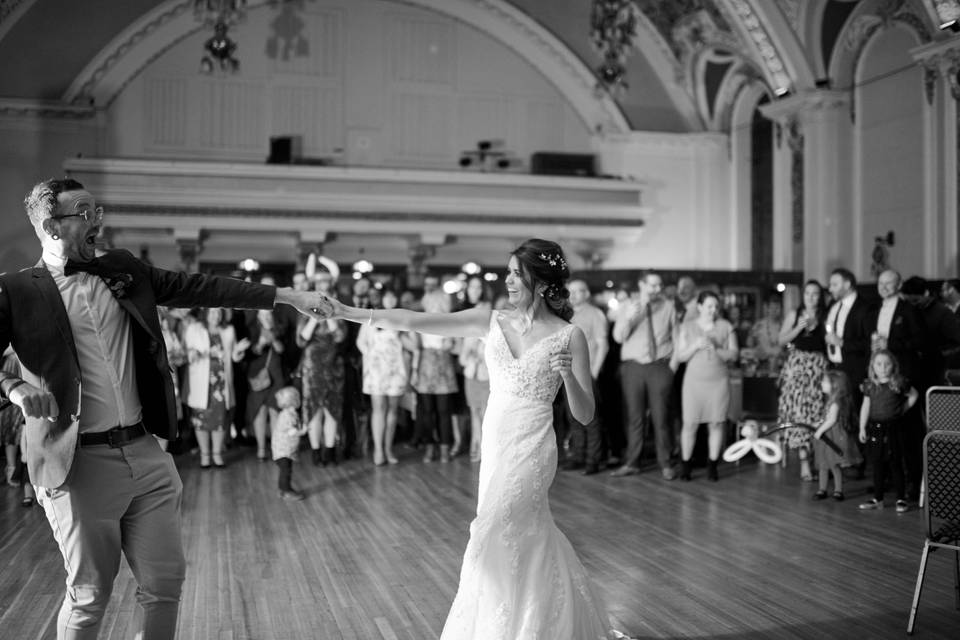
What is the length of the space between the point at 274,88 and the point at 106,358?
45.7ft

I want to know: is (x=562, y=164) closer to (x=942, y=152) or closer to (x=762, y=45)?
(x=762, y=45)

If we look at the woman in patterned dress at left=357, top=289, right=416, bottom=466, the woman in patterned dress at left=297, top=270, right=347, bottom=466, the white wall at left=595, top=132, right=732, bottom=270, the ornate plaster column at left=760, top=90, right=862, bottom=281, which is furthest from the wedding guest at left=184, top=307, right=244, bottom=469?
the white wall at left=595, top=132, right=732, bottom=270

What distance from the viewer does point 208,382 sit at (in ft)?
26.2

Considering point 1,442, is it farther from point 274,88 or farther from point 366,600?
point 274,88

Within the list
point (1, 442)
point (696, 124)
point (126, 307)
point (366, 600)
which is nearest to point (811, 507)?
point (366, 600)

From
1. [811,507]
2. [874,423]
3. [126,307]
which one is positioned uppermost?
[126,307]

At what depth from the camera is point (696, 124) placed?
1728cm

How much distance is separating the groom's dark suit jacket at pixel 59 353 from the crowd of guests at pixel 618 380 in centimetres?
390

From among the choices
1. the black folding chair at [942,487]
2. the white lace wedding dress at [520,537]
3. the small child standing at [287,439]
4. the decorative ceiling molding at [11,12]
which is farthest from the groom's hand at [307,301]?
the decorative ceiling molding at [11,12]

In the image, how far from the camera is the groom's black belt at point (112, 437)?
2793mm

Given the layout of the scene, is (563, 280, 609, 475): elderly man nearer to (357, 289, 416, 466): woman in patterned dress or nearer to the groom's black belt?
(357, 289, 416, 466): woman in patterned dress

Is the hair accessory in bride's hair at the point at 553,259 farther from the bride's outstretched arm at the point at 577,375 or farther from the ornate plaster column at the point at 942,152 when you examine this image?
the ornate plaster column at the point at 942,152

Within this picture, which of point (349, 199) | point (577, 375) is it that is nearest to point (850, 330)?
point (577, 375)

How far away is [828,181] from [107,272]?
1276 cm
